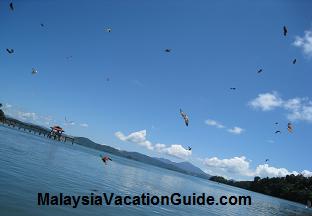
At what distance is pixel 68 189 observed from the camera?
39688mm

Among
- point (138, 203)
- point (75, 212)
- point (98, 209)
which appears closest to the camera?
point (75, 212)

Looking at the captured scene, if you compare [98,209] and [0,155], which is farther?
[0,155]

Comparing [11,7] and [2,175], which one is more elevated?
[11,7]

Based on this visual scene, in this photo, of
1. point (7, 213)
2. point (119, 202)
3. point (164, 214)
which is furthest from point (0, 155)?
point (7, 213)

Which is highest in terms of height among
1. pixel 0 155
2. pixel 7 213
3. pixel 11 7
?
pixel 11 7

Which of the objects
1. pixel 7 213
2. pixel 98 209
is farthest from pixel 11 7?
pixel 98 209

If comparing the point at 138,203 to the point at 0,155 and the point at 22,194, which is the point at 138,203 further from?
the point at 0,155

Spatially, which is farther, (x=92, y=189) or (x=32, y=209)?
(x=92, y=189)

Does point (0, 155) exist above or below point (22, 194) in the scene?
above

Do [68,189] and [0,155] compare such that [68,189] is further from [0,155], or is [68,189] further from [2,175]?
[0,155]

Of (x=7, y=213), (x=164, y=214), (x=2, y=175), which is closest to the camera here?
(x=7, y=213)

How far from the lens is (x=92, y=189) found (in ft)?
146

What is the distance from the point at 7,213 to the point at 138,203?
811 inches

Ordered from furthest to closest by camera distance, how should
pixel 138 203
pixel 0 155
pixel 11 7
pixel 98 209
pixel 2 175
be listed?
pixel 0 155 → pixel 138 203 → pixel 2 175 → pixel 98 209 → pixel 11 7
